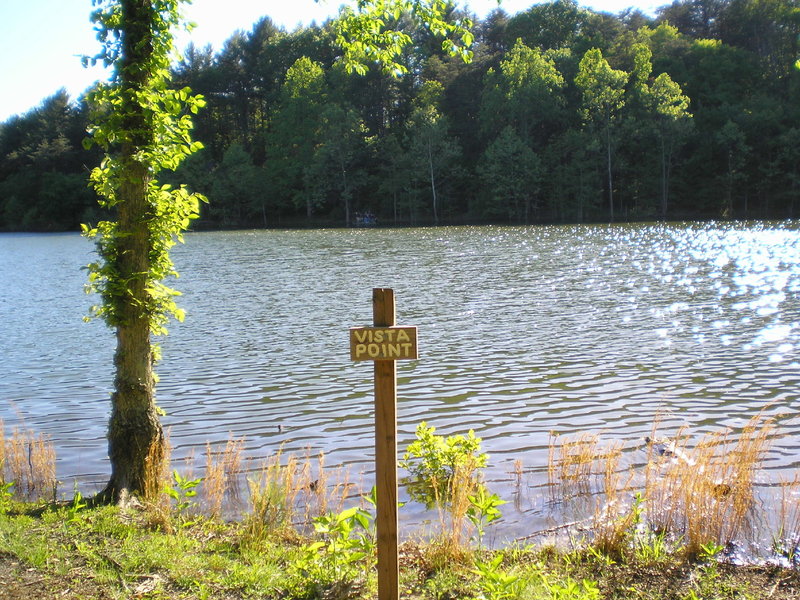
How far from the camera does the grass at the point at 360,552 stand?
180 inches

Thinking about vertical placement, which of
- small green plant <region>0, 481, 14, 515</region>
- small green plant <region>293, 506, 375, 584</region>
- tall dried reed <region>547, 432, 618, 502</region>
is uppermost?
small green plant <region>293, 506, 375, 584</region>

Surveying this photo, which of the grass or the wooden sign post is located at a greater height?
the wooden sign post

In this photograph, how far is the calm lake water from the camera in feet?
30.5

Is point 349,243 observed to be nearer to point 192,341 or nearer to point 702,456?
point 192,341

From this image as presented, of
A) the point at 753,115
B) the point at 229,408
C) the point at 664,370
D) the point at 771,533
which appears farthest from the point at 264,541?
the point at 753,115

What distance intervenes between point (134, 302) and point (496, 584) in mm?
3764

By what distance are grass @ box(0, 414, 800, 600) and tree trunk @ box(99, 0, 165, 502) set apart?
1.02 feet

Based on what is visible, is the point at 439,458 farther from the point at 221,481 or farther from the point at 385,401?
the point at 385,401

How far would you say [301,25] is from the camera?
10000 cm

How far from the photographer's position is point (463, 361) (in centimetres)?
1335

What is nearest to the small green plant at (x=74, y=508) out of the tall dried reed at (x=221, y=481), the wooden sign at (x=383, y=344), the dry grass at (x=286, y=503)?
the tall dried reed at (x=221, y=481)

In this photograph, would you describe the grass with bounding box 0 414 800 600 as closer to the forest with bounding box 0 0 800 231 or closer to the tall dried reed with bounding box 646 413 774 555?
the tall dried reed with bounding box 646 413 774 555

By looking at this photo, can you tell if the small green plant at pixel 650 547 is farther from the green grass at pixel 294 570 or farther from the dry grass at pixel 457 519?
the dry grass at pixel 457 519

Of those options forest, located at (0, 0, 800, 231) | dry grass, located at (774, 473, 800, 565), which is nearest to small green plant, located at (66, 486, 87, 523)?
→ dry grass, located at (774, 473, 800, 565)
